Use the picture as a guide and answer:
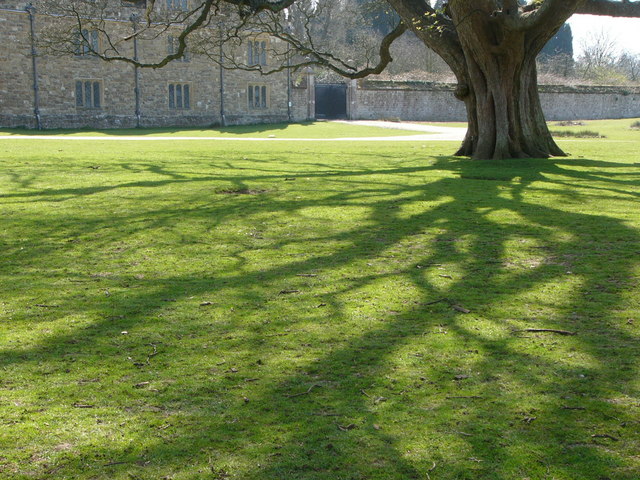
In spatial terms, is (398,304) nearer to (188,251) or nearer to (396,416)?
(396,416)

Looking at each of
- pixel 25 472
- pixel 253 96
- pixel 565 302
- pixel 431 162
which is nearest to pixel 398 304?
pixel 565 302

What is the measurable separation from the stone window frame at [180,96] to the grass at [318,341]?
37.4 m

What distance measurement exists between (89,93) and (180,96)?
19.6 ft

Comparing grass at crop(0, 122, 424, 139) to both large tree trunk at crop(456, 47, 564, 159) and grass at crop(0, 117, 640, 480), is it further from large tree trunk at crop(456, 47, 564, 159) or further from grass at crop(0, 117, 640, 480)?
grass at crop(0, 117, 640, 480)

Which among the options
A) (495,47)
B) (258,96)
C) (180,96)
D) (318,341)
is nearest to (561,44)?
(258,96)

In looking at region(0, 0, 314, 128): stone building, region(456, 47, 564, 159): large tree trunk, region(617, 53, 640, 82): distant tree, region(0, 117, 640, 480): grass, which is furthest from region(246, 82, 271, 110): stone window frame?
region(617, 53, 640, 82): distant tree

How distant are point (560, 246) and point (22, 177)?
10.2 metres

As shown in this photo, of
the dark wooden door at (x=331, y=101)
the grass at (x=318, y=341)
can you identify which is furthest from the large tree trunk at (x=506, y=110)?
the dark wooden door at (x=331, y=101)

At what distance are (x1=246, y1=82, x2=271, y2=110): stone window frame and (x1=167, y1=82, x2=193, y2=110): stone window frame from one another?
13.7 feet

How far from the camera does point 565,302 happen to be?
5.59 meters

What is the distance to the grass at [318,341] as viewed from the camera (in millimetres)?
3227

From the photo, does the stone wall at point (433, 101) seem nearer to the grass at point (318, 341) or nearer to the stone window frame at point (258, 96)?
the stone window frame at point (258, 96)

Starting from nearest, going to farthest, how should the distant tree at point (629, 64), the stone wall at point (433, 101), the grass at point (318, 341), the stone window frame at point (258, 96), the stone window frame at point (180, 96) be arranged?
the grass at point (318, 341) → the stone window frame at point (180, 96) → the stone window frame at point (258, 96) → the stone wall at point (433, 101) → the distant tree at point (629, 64)

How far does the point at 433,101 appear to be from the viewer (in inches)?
2151
